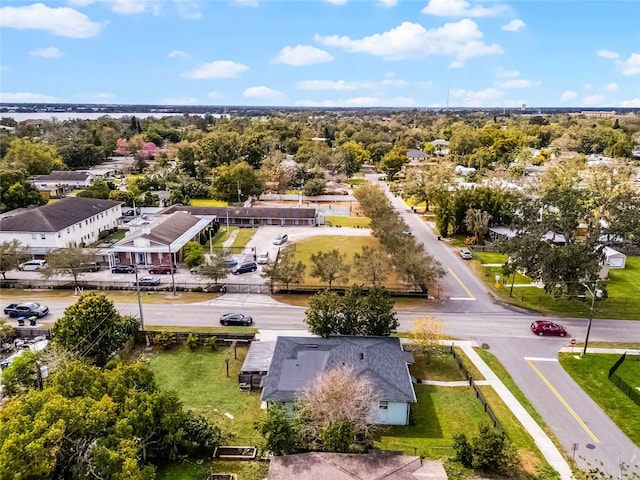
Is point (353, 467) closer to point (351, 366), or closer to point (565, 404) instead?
point (351, 366)

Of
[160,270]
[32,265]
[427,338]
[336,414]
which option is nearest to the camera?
[336,414]

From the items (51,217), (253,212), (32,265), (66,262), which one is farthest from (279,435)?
(253,212)

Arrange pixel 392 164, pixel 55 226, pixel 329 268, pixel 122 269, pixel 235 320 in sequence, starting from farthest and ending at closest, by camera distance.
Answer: pixel 392 164 → pixel 55 226 → pixel 122 269 → pixel 329 268 → pixel 235 320

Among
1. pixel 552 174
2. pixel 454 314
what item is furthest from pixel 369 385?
pixel 552 174

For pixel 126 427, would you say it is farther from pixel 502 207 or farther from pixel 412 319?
pixel 502 207

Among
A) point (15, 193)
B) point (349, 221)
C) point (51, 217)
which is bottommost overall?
point (349, 221)

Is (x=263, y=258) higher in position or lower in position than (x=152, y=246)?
lower

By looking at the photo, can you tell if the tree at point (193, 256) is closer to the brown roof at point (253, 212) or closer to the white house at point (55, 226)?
the white house at point (55, 226)
